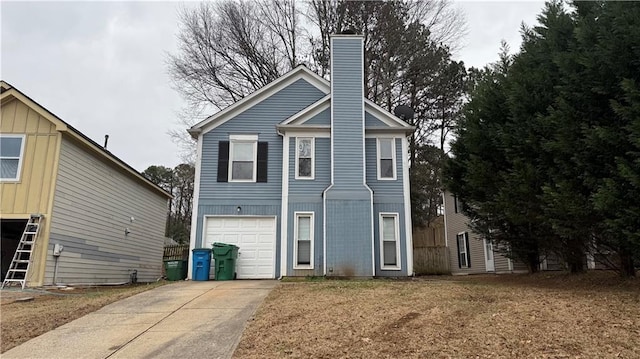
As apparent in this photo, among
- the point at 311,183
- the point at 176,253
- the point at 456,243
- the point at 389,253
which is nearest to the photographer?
the point at 389,253

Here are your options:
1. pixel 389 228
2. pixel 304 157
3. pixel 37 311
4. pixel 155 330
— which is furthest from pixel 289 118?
pixel 155 330

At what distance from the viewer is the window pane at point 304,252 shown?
12.2 meters

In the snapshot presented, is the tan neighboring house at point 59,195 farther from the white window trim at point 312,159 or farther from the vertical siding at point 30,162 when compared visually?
the white window trim at point 312,159

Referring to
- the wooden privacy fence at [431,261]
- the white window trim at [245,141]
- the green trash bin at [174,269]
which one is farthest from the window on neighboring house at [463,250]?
the green trash bin at [174,269]

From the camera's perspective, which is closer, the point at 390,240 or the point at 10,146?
the point at 10,146

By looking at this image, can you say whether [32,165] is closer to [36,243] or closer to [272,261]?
[36,243]

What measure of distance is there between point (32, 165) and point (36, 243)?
196 centimetres

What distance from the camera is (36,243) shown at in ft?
33.9

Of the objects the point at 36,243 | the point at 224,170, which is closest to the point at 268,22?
the point at 224,170

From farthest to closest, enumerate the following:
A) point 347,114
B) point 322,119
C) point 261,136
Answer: point 261,136 → point 322,119 → point 347,114

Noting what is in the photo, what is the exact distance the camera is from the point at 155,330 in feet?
19.3

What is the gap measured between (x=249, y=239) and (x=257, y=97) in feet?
14.5

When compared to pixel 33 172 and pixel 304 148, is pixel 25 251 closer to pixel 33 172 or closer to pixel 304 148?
pixel 33 172

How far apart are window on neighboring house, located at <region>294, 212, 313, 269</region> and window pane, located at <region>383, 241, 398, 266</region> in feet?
6.97
